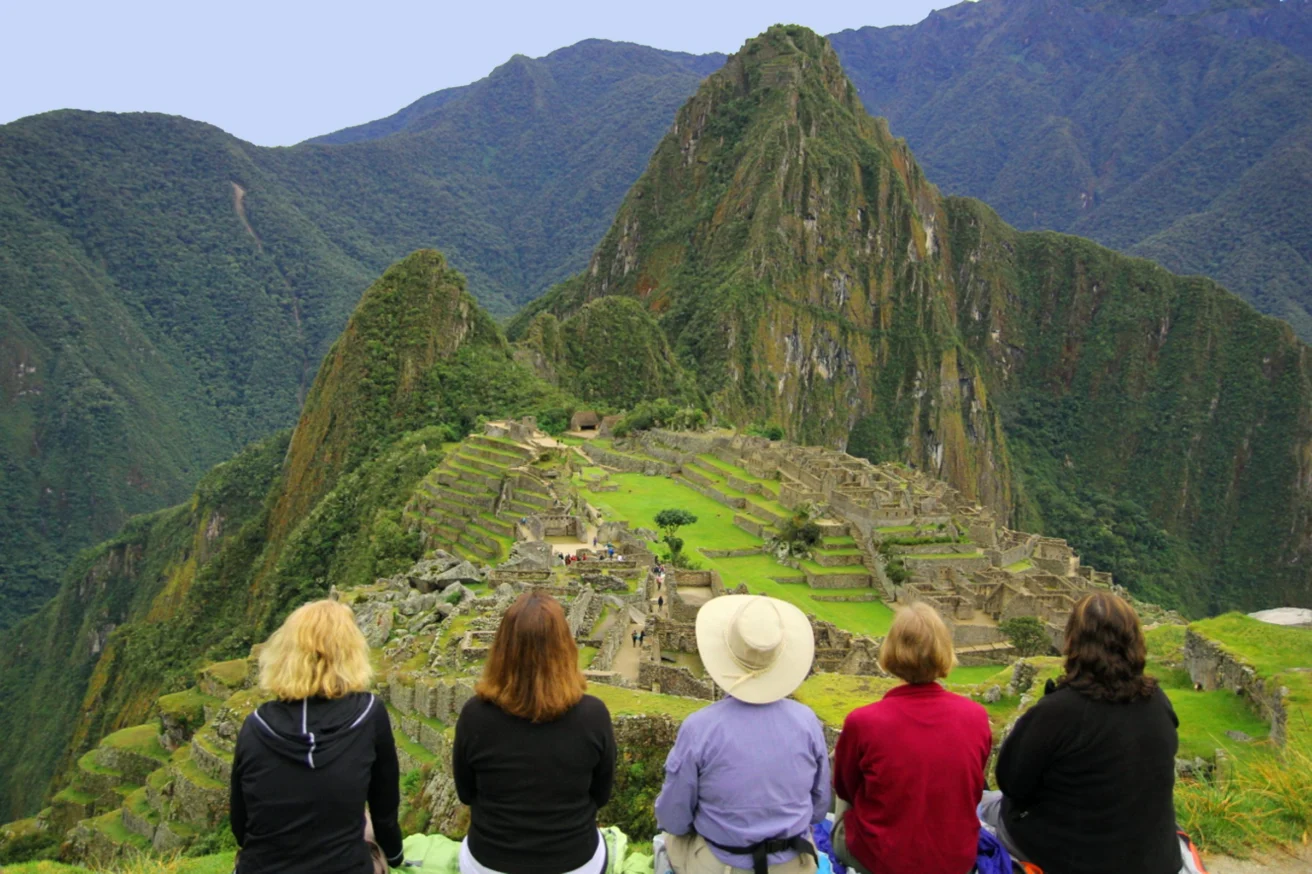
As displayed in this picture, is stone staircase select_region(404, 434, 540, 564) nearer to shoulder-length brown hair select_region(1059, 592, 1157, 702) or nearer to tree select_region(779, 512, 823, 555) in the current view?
tree select_region(779, 512, 823, 555)

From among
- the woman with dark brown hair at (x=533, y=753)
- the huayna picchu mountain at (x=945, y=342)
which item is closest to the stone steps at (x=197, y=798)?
the woman with dark brown hair at (x=533, y=753)

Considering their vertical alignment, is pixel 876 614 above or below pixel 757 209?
below

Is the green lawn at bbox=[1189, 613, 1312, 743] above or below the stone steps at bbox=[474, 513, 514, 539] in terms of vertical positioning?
above

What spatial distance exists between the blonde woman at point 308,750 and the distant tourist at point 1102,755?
391cm

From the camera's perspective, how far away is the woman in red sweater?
232 inches

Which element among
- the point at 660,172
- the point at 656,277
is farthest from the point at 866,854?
the point at 660,172

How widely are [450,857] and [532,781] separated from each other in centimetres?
195

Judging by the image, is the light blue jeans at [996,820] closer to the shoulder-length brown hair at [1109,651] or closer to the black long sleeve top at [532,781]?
the shoulder-length brown hair at [1109,651]

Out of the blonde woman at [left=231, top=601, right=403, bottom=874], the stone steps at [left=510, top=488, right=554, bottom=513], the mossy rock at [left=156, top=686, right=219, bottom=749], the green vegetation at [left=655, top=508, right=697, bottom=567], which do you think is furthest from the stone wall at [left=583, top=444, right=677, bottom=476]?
the blonde woman at [left=231, top=601, right=403, bottom=874]

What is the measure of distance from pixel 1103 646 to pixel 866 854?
1.94 m

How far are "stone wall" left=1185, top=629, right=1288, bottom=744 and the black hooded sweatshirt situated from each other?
9878mm

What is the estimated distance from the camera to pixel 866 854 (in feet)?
20.5

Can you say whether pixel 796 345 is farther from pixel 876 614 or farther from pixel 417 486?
pixel 876 614

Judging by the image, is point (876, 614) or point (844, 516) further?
point (844, 516)
